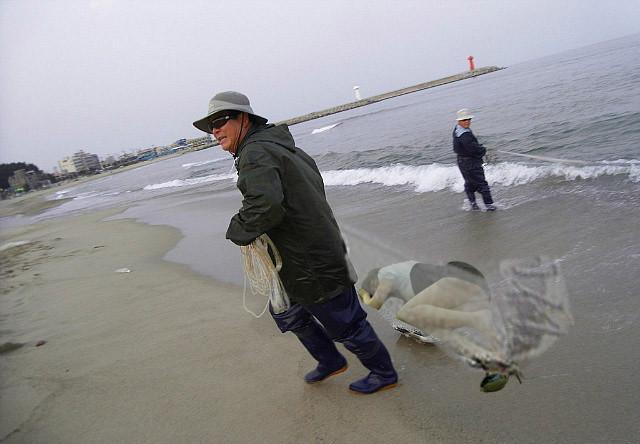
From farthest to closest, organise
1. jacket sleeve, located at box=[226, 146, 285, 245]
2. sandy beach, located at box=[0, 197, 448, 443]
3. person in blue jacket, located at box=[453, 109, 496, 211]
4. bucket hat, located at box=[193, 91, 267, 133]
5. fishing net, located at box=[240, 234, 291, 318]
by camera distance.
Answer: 1. person in blue jacket, located at box=[453, 109, 496, 211]
2. sandy beach, located at box=[0, 197, 448, 443]
3. fishing net, located at box=[240, 234, 291, 318]
4. bucket hat, located at box=[193, 91, 267, 133]
5. jacket sleeve, located at box=[226, 146, 285, 245]

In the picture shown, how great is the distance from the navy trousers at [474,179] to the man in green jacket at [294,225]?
5088mm

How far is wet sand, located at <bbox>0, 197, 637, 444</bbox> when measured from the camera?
7.59 ft

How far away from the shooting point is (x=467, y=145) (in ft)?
24.1

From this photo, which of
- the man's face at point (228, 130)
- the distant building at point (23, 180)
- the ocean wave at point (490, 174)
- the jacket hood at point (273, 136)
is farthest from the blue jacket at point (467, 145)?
the distant building at point (23, 180)

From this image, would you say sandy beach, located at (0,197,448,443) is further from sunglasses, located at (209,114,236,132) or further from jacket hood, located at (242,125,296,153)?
sunglasses, located at (209,114,236,132)

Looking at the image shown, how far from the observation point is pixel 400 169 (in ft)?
39.7

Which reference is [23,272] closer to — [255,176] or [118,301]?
[118,301]

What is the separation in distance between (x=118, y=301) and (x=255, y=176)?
4.35m

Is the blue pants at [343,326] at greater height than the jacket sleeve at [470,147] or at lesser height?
lesser

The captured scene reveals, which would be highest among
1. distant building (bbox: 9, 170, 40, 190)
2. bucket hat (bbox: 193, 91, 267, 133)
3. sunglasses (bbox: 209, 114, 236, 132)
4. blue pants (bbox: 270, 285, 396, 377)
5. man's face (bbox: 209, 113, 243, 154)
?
distant building (bbox: 9, 170, 40, 190)

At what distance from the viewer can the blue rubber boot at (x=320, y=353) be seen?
2852mm

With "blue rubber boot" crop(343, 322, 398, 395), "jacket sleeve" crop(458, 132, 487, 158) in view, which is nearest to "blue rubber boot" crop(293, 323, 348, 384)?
"blue rubber boot" crop(343, 322, 398, 395)

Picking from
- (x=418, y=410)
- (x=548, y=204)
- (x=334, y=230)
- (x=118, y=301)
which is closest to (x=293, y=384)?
(x=418, y=410)

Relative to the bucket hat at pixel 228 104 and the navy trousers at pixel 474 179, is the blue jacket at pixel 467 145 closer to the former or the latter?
the navy trousers at pixel 474 179
